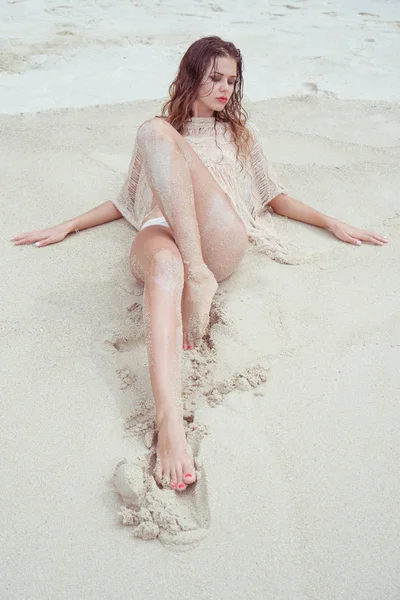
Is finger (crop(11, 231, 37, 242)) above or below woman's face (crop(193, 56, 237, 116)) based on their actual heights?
below

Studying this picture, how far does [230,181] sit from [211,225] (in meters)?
0.39

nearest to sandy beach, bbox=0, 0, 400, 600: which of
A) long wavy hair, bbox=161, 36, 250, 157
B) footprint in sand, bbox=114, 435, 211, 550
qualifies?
footprint in sand, bbox=114, 435, 211, 550

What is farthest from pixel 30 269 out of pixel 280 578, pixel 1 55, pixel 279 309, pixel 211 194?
pixel 1 55

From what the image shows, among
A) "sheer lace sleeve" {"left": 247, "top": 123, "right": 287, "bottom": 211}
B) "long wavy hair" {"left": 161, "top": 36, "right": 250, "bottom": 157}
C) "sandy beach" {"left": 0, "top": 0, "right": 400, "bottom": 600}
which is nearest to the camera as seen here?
"sandy beach" {"left": 0, "top": 0, "right": 400, "bottom": 600}

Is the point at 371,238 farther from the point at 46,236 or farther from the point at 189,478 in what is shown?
the point at 189,478

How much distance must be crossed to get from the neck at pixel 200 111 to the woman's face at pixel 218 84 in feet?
0.06

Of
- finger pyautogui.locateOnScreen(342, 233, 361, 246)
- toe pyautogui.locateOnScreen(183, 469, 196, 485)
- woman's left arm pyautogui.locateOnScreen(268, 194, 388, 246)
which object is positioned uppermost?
woman's left arm pyautogui.locateOnScreen(268, 194, 388, 246)

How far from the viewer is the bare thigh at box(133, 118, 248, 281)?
1.94m

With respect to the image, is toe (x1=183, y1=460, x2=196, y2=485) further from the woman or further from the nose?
the nose

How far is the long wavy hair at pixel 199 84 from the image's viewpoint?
2127 mm

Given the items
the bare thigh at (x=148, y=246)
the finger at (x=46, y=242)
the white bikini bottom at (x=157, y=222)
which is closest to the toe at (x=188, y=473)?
the bare thigh at (x=148, y=246)

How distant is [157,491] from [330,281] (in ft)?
3.45

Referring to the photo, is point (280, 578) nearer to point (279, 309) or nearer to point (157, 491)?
point (157, 491)

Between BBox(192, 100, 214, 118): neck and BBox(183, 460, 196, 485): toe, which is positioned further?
BBox(192, 100, 214, 118): neck
